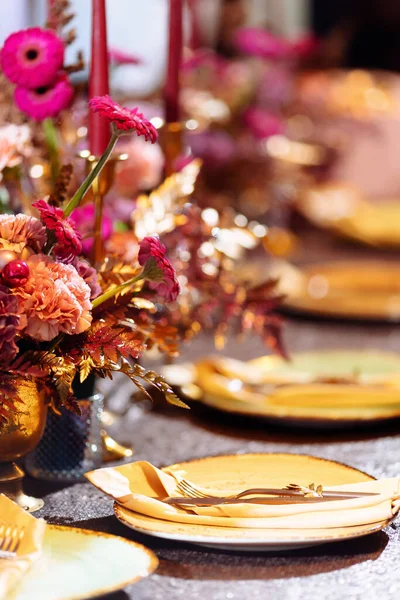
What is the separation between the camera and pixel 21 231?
76 centimetres

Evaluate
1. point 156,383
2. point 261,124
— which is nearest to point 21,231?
point 156,383

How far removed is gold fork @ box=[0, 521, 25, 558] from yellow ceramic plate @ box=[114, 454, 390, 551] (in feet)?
0.26

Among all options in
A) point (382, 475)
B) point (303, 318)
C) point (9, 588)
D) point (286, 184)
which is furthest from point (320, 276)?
point (9, 588)

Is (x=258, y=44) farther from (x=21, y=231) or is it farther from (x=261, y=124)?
(x=21, y=231)

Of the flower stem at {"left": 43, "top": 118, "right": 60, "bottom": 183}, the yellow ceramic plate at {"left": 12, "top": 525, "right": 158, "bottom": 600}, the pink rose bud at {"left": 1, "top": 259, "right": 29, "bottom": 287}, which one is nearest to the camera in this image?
the yellow ceramic plate at {"left": 12, "top": 525, "right": 158, "bottom": 600}

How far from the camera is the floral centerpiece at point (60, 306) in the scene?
73 centimetres

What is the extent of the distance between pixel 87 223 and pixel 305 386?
0.34 meters

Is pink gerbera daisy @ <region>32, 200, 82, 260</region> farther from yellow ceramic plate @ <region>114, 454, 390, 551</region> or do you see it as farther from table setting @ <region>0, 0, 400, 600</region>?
yellow ceramic plate @ <region>114, 454, 390, 551</region>

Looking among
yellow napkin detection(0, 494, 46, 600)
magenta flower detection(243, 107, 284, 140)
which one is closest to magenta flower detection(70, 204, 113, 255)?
yellow napkin detection(0, 494, 46, 600)

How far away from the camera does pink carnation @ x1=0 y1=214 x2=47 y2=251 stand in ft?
2.50

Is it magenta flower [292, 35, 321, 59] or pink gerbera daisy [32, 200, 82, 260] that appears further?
magenta flower [292, 35, 321, 59]

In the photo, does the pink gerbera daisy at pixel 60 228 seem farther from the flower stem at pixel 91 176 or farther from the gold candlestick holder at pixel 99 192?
the gold candlestick holder at pixel 99 192

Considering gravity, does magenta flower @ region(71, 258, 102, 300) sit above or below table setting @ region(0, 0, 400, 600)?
above

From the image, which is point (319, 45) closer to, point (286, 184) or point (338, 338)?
point (286, 184)
